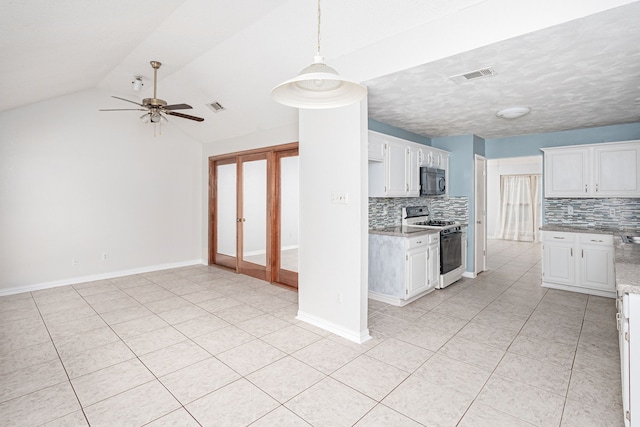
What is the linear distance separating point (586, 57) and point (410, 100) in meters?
1.48

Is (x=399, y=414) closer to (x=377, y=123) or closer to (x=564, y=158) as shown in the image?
(x=377, y=123)

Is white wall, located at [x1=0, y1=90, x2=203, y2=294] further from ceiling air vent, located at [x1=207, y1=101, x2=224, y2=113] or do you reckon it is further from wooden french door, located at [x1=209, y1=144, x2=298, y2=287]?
ceiling air vent, located at [x1=207, y1=101, x2=224, y2=113]

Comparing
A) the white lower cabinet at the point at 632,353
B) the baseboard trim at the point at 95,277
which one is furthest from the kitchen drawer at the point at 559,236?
the baseboard trim at the point at 95,277

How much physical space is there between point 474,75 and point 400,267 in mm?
2187

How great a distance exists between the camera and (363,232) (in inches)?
120

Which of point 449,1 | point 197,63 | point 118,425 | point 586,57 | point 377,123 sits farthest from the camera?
point 377,123

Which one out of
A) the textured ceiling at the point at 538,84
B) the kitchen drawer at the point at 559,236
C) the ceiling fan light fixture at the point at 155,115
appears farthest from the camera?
the kitchen drawer at the point at 559,236

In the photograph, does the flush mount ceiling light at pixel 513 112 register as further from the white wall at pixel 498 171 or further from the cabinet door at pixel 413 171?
the white wall at pixel 498 171

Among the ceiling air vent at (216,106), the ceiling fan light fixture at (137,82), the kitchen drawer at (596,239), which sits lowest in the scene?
the kitchen drawer at (596,239)

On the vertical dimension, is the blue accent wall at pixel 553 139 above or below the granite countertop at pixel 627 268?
above

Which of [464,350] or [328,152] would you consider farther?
[328,152]

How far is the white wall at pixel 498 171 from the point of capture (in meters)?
9.24

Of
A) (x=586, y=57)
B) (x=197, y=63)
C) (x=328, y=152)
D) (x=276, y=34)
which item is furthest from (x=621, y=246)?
(x=197, y=63)

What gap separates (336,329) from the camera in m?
3.18
